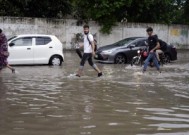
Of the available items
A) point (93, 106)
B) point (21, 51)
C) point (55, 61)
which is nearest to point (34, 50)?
point (21, 51)

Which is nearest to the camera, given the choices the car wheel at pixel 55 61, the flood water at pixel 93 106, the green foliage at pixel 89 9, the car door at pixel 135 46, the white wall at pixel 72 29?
the flood water at pixel 93 106

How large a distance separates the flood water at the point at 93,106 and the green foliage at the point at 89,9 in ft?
56.2

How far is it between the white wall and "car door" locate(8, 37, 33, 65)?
9.70 meters

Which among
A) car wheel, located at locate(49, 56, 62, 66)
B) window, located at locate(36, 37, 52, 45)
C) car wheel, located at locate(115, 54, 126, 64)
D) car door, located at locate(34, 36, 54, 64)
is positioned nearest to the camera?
car door, located at locate(34, 36, 54, 64)

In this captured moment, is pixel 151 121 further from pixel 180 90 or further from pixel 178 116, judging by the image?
pixel 180 90

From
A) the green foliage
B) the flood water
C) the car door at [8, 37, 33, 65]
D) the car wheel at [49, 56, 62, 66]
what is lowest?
the flood water

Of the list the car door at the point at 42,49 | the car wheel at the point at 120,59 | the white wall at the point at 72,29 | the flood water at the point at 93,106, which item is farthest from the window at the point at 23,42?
the white wall at the point at 72,29

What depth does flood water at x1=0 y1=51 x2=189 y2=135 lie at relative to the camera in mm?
7539

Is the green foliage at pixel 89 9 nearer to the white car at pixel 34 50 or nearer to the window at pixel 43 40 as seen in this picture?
the window at pixel 43 40

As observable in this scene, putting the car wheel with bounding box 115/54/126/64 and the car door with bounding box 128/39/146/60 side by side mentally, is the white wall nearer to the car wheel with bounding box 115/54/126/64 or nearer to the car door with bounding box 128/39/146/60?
the car door with bounding box 128/39/146/60

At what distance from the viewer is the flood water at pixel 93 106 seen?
7539 millimetres

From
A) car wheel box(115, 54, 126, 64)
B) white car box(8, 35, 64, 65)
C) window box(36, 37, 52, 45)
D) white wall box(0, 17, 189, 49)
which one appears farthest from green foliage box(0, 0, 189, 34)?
white car box(8, 35, 64, 65)

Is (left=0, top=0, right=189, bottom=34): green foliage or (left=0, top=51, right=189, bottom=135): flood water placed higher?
(left=0, top=0, right=189, bottom=34): green foliage

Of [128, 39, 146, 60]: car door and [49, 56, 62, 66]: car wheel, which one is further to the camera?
[128, 39, 146, 60]: car door
